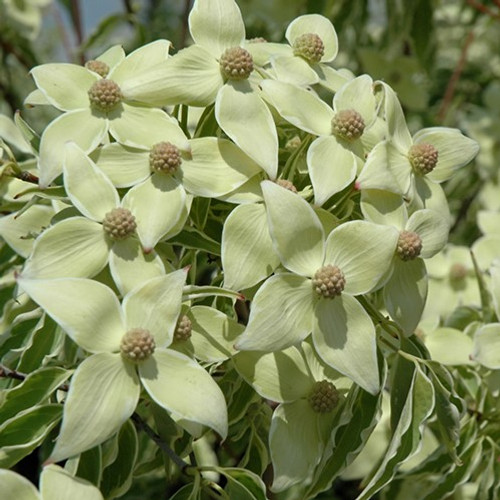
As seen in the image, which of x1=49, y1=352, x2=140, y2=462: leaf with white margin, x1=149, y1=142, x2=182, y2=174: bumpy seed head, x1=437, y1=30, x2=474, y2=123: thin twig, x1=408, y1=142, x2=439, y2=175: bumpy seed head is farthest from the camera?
x1=437, y1=30, x2=474, y2=123: thin twig

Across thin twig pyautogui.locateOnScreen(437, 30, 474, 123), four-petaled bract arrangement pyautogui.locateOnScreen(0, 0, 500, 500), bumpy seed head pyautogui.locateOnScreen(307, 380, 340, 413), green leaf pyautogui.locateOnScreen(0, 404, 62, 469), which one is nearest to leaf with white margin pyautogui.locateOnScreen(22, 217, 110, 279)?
four-petaled bract arrangement pyautogui.locateOnScreen(0, 0, 500, 500)

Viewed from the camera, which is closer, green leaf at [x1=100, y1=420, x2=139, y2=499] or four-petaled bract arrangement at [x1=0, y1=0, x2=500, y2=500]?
four-petaled bract arrangement at [x1=0, y1=0, x2=500, y2=500]

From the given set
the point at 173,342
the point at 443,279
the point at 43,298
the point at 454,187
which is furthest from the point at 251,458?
the point at 454,187

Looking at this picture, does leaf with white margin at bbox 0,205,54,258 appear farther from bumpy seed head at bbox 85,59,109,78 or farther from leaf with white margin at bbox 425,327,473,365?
leaf with white margin at bbox 425,327,473,365

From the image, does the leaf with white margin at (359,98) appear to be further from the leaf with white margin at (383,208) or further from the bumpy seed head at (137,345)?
the bumpy seed head at (137,345)

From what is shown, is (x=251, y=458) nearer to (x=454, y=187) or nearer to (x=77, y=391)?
(x=77, y=391)

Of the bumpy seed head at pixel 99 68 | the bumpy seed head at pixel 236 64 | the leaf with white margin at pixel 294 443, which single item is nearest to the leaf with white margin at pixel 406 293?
the leaf with white margin at pixel 294 443
